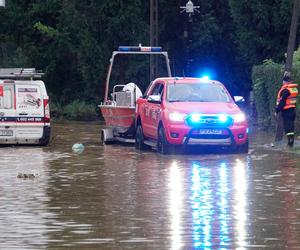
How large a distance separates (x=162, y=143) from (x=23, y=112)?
504cm

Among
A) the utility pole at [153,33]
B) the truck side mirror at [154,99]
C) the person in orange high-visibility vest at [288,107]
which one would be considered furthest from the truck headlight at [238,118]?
the utility pole at [153,33]

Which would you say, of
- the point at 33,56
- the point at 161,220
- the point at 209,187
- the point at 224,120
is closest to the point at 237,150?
the point at 224,120

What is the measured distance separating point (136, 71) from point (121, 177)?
32.3 meters

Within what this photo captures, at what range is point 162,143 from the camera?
25.0m

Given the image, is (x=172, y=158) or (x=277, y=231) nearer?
(x=277, y=231)

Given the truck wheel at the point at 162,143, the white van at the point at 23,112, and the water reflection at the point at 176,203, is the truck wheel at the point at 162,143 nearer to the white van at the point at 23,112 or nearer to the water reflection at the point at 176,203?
the water reflection at the point at 176,203

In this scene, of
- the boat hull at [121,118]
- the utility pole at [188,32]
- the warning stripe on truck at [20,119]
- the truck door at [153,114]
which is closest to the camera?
the truck door at [153,114]

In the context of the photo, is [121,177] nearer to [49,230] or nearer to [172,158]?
[172,158]

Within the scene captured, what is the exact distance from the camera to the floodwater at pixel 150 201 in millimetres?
11875

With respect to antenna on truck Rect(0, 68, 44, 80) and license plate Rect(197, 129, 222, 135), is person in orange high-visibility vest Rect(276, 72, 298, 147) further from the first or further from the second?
antenna on truck Rect(0, 68, 44, 80)

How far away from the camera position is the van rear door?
93.4ft

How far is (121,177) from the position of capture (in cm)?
1930

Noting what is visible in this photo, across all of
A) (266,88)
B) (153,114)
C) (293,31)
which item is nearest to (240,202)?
(153,114)

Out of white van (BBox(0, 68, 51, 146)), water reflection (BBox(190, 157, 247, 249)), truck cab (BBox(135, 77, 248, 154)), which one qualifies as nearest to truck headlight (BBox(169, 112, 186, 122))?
truck cab (BBox(135, 77, 248, 154))
